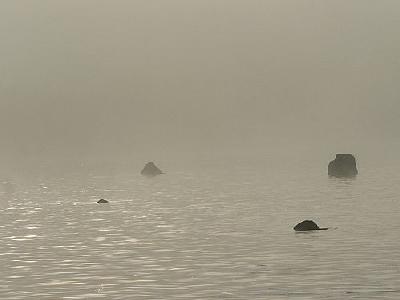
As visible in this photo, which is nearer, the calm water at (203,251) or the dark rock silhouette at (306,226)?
the calm water at (203,251)

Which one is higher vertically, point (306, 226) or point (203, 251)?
point (306, 226)

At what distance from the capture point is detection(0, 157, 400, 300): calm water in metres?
61.3

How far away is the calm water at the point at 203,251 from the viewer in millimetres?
61312

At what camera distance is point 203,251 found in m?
85.5

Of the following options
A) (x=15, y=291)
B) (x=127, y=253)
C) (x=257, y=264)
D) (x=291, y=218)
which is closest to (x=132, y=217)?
(x=291, y=218)

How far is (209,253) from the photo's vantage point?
3282 inches

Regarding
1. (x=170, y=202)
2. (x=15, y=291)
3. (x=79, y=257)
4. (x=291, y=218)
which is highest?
(x=170, y=202)

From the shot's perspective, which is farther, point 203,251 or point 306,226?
point 306,226

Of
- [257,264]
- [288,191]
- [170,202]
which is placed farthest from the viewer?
[288,191]

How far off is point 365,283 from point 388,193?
118 m

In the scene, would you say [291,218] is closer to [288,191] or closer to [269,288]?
[269,288]

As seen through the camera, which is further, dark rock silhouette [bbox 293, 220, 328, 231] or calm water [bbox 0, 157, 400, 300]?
dark rock silhouette [bbox 293, 220, 328, 231]

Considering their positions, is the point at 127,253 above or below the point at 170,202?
below

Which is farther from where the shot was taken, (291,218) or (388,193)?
(388,193)
